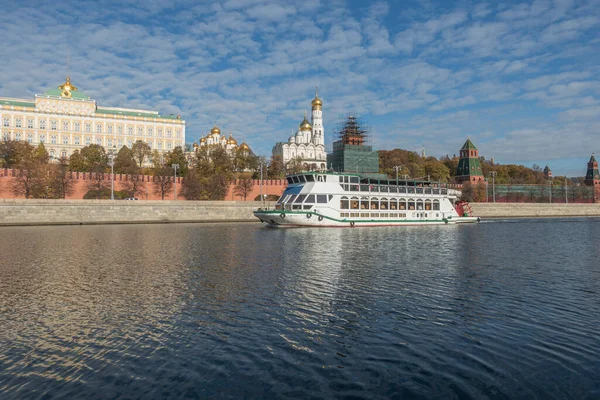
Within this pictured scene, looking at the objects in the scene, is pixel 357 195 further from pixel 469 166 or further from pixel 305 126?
pixel 305 126

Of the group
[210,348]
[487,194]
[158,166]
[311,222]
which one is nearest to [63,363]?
[210,348]

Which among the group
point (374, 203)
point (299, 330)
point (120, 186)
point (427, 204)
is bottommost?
point (299, 330)

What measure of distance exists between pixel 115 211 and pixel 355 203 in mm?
30008

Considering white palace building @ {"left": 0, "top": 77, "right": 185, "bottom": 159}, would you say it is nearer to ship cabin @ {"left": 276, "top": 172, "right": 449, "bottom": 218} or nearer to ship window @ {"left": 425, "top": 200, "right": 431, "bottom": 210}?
ship cabin @ {"left": 276, "top": 172, "right": 449, "bottom": 218}

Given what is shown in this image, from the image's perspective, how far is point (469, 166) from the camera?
400 feet

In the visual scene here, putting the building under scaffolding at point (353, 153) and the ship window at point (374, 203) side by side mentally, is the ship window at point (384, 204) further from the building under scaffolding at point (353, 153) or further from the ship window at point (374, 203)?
the building under scaffolding at point (353, 153)

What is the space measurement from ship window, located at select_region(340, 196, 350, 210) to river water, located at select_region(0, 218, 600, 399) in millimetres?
29450

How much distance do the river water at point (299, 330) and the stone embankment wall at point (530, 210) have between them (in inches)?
2696

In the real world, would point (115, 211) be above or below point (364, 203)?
below

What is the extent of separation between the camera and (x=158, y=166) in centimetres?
8038

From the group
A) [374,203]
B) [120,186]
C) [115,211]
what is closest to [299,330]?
[374,203]

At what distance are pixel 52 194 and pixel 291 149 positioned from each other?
252 ft

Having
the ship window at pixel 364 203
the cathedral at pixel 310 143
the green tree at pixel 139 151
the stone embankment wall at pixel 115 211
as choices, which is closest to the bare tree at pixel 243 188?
the stone embankment wall at pixel 115 211

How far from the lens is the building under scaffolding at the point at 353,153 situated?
11800cm
